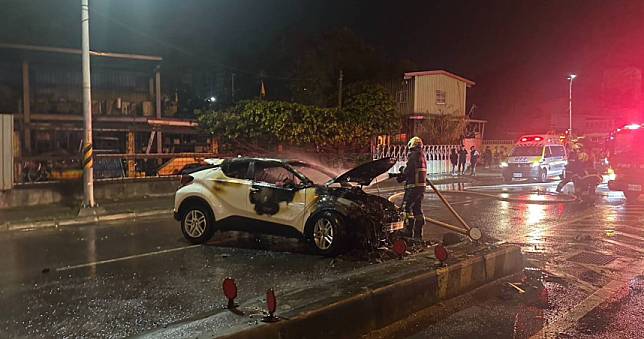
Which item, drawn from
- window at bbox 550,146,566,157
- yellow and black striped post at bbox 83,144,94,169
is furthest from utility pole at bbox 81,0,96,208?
window at bbox 550,146,566,157

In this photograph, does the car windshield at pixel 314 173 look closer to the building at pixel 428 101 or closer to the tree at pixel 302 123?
the tree at pixel 302 123

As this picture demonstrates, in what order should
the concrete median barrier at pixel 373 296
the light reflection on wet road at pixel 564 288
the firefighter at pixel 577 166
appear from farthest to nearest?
the firefighter at pixel 577 166 < the light reflection on wet road at pixel 564 288 < the concrete median barrier at pixel 373 296

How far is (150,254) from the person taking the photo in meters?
8.73

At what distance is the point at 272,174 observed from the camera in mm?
8859

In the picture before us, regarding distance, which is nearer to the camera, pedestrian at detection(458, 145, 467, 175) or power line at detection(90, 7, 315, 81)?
power line at detection(90, 7, 315, 81)

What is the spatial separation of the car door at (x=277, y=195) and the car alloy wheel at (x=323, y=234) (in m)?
0.27

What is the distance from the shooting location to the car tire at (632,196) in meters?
16.2

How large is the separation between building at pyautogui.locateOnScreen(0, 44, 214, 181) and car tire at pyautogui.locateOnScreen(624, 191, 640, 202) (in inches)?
535

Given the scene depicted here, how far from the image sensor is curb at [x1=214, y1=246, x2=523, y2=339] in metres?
4.43

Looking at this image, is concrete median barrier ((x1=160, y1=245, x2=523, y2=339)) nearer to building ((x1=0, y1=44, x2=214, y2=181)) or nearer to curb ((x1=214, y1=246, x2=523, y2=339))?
curb ((x1=214, y1=246, x2=523, y2=339))

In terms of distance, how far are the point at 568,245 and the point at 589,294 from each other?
3.29 meters

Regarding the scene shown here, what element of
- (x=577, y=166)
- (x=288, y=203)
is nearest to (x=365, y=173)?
(x=288, y=203)

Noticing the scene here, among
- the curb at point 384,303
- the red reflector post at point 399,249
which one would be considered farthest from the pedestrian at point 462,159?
the red reflector post at point 399,249

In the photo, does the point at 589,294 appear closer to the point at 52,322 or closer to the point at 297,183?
the point at 297,183
